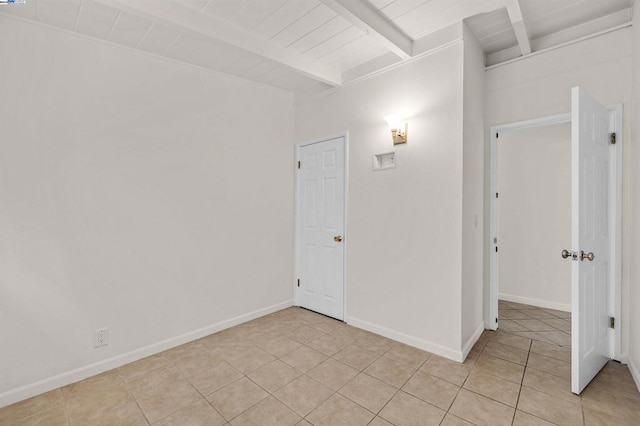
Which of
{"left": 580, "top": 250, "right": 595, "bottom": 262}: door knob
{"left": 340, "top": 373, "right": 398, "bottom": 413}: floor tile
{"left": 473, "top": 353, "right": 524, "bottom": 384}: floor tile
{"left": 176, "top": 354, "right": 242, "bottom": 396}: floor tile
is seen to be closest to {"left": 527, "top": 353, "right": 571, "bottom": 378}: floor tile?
{"left": 473, "top": 353, "right": 524, "bottom": 384}: floor tile

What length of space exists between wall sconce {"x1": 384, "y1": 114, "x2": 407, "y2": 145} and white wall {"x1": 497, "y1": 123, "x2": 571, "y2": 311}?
198 cm

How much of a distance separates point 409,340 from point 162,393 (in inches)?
80.9

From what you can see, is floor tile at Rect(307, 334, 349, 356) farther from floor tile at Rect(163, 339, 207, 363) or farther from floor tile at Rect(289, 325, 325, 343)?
floor tile at Rect(163, 339, 207, 363)

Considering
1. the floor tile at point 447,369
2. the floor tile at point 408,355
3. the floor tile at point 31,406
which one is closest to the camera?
the floor tile at point 31,406

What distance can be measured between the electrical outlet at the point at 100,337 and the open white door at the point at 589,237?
3.44 m

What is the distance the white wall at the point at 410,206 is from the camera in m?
2.58

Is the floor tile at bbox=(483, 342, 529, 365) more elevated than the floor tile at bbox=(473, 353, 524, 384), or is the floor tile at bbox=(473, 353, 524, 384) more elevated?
the floor tile at bbox=(483, 342, 529, 365)

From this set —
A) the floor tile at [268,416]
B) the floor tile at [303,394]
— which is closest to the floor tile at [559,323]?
the floor tile at [303,394]

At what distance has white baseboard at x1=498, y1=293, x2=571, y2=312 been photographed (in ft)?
12.2

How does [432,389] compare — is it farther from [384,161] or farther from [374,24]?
[374,24]

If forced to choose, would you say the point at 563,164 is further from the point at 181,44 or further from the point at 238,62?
the point at 181,44

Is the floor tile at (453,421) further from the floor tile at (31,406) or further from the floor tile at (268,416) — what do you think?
the floor tile at (31,406)

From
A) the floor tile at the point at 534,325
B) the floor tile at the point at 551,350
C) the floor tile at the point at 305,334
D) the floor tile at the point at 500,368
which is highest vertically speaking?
the floor tile at the point at 534,325

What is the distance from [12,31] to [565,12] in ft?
13.5
